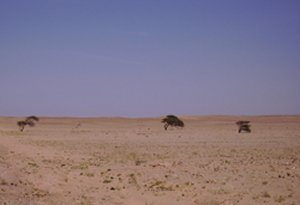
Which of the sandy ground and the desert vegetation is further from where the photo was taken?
the desert vegetation

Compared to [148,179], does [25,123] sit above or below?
above

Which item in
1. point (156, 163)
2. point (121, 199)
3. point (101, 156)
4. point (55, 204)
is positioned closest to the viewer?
point (55, 204)

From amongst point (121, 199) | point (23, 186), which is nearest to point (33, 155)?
point (23, 186)

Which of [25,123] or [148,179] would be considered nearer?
[148,179]

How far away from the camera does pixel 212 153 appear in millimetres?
30250

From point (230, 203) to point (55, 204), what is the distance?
5235mm

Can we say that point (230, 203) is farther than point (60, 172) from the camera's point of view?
No

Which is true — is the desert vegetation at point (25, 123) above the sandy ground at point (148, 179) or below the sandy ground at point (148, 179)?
above

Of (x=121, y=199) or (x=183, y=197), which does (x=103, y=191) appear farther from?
(x=183, y=197)

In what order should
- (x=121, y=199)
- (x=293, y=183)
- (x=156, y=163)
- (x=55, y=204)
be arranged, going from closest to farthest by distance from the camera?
1. (x=55, y=204)
2. (x=121, y=199)
3. (x=293, y=183)
4. (x=156, y=163)

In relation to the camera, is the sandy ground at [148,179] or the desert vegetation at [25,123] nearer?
the sandy ground at [148,179]

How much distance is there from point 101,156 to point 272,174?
455 inches

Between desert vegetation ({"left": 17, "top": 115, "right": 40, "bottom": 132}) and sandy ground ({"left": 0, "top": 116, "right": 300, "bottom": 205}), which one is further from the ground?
desert vegetation ({"left": 17, "top": 115, "right": 40, "bottom": 132})

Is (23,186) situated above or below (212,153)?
below
